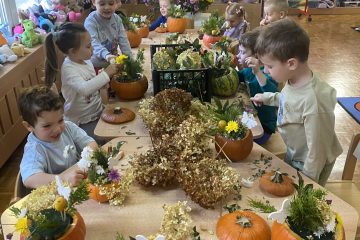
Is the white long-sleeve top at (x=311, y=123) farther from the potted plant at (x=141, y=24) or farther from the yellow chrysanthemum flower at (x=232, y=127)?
the potted plant at (x=141, y=24)

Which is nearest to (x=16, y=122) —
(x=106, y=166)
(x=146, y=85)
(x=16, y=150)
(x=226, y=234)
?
(x=16, y=150)

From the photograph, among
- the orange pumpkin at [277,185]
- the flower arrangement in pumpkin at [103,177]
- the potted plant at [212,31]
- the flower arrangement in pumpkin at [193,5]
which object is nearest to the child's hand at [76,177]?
the flower arrangement in pumpkin at [103,177]

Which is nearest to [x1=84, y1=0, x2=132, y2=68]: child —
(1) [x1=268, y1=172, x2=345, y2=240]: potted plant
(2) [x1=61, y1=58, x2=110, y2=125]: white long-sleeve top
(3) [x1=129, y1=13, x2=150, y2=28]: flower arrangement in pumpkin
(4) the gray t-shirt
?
(3) [x1=129, y1=13, x2=150, y2=28]: flower arrangement in pumpkin

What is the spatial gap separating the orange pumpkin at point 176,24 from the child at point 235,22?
0.43 meters

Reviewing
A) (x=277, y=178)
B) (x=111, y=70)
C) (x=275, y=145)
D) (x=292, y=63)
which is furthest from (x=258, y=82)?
(x=277, y=178)

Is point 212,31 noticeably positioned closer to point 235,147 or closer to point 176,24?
point 176,24

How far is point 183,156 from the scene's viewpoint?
4.67 feet

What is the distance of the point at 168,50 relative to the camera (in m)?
2.18

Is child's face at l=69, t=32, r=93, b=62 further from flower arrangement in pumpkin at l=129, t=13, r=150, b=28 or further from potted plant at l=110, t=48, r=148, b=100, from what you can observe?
flower arrangement in pumpkin at l=129, t=13, r=150, b=28

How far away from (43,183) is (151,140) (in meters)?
0.52

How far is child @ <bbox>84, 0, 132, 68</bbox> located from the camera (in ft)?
9.67

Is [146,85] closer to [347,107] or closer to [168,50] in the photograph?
[168,50]

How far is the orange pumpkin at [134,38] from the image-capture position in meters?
3.23

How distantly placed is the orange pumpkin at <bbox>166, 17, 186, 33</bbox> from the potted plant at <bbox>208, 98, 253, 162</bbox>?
2175 millimetres
